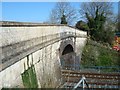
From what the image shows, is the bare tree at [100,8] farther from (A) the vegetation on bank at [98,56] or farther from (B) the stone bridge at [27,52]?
(B) the stone bridge at [27,52]

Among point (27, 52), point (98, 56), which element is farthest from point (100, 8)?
point (27, 52)

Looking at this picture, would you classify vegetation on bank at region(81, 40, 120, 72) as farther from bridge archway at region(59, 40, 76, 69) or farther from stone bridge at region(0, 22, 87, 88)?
stone bridge at region(0, 22, 87, 88)

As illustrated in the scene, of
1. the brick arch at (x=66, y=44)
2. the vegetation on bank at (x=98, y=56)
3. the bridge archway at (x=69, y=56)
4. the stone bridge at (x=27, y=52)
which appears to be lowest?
the vegetation on bank at (x=98, y=56)

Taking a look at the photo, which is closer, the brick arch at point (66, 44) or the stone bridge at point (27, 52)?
the stone bridge at point (27, 52)

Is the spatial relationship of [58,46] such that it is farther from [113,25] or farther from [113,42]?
[113,25]

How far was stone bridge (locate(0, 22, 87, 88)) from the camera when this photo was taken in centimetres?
836

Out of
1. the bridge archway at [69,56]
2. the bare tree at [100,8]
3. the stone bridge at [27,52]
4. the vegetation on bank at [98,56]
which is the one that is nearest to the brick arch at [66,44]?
the bridge archway at [69,56]

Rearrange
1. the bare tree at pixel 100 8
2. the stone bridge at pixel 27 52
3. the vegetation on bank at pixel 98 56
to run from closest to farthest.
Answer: the stone bridge at pixel 27 52
the vegetation on bank at pixel 98 56
the bare tree at pixel 100 8

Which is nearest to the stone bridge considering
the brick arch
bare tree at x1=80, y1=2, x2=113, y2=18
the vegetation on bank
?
the brick arch

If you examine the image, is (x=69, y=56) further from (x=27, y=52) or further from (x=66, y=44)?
(x=27, y=52)

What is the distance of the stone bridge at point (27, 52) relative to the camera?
8.36 metres

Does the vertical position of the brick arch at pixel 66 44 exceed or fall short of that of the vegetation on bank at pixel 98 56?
it exceeds it

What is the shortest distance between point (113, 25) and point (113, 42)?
4598mm


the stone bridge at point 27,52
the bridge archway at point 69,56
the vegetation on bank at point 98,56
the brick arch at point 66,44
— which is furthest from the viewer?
the vegetation on bank at point 98,56
